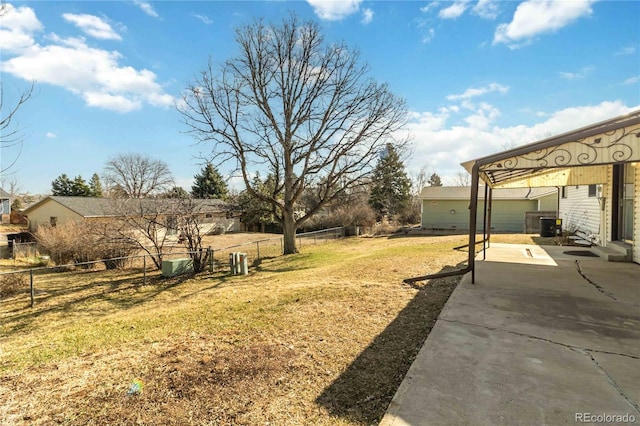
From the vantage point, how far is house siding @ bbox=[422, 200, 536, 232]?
2367cm

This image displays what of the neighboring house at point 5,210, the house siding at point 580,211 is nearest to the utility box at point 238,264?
the house siding at point 580,211

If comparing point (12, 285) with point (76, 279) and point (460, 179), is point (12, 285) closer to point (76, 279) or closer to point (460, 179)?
point (76, 279)

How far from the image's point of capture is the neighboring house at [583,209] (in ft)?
34.6

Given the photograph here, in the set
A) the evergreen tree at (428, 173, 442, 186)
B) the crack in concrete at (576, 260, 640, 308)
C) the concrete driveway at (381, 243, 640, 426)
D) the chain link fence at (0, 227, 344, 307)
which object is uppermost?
the evergreen tree at (428, 173, 442, 186)

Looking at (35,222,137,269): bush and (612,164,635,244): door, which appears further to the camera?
(35,222,137,269): bush

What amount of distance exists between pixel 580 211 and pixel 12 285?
20662mm

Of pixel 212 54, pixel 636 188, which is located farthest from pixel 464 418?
pixel 212 54

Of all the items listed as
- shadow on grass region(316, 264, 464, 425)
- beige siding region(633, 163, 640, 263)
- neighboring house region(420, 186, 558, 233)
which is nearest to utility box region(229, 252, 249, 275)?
shadow on grass region(316, 264, 464, 425)

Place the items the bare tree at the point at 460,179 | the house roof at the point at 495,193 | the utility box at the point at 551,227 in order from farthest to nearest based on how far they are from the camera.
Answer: the bare tree at the point at 460,179 < the house roof at the point at 495,193 < the utility box at the point at 551,227

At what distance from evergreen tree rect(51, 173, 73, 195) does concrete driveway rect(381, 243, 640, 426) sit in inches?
2171

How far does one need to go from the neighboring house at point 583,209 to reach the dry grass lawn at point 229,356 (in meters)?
8.11

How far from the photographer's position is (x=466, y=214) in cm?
2481

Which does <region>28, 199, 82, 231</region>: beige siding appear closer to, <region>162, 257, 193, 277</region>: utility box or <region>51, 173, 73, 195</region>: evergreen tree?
<region>51, 173, 73, 195</region>: evergreen tree

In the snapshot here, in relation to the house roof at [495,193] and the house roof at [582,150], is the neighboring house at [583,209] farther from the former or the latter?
the house roof at [495,193]
